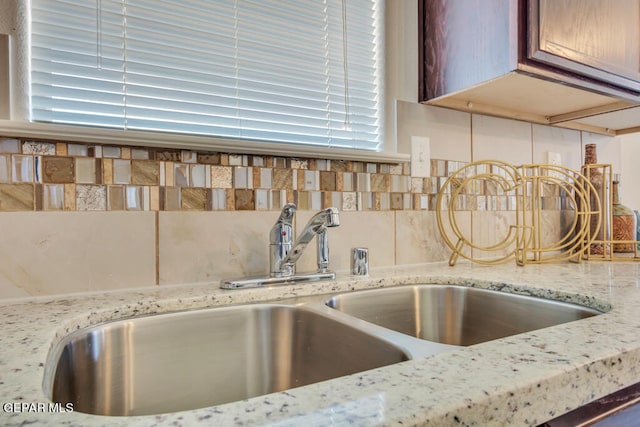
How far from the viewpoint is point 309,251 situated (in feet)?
3.51

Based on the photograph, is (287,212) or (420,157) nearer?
(287,212)

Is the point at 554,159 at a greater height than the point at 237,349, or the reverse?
the point at 554,159

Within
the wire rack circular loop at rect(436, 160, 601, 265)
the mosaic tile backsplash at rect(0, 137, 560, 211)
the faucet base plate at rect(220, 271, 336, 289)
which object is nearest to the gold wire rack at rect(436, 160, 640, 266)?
the wire rack circular loop at rect(436, 160, 601, 265)

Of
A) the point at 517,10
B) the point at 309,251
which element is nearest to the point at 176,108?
the point at 309,251

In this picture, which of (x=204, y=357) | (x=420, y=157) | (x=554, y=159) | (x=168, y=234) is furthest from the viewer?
(x=554, y=159)

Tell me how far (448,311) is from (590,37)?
2.91 feet

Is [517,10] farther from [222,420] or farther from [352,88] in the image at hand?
[222,420]

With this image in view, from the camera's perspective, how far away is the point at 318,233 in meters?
0.96

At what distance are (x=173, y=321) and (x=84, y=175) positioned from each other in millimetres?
374

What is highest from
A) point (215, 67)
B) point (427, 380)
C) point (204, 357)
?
point (215, 67)

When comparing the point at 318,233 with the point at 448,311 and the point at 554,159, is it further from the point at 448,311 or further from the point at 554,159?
the point at 554,159

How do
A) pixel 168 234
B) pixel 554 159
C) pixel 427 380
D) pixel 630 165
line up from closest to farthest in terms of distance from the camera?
pixel 427 380 < pixel 168 234 < pixel 554 159 < pixel 630 165

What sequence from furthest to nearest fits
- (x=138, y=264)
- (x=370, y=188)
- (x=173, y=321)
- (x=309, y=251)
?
(x=370, y=188), (x=309, y=251), (x=138, y=264), (x=173, y=321)

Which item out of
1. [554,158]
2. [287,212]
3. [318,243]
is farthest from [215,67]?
[554,158]
